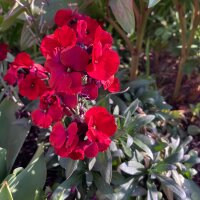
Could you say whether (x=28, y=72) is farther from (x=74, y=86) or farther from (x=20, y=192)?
(x=20, y=192)

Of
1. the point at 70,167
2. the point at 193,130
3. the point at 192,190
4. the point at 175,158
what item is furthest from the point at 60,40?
the point at 193,130

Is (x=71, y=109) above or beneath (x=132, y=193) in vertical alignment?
above

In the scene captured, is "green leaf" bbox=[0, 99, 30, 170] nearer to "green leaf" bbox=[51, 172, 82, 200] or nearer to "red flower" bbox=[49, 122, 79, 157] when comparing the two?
"green leaf" bbox=[51, 172, 82, 200]

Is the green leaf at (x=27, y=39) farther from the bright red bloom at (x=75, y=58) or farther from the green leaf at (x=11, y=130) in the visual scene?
the bright red bloom at (x=75, y=58)

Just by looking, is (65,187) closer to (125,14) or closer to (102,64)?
(102,64)

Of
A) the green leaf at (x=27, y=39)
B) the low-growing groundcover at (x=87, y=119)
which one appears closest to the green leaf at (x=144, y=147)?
the low-growing groundcover at (x=87, y=119)

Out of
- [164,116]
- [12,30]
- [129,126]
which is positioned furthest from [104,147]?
[12,30]
